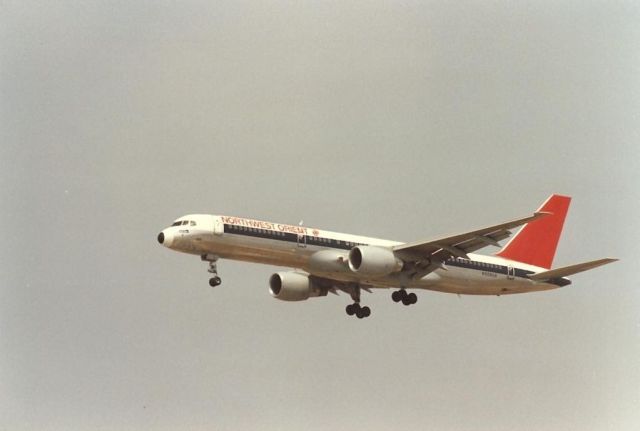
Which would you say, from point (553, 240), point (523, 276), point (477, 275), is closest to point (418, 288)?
point (477, 275)

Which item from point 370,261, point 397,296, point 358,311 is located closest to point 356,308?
point 358,311

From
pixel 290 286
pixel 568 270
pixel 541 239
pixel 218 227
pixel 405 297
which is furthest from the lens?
pixel 541 239

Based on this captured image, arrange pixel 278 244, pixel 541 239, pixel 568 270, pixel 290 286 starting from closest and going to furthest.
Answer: pixel 278 244
pixel 568 270
pixel 290 286
pixel 541 239

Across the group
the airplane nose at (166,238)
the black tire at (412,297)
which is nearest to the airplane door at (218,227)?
the airplane nose at (166,238)

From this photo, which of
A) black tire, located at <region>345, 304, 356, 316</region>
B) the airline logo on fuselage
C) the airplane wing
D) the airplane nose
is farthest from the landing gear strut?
the airplane nose

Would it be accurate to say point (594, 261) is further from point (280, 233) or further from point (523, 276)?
point (280, 233)

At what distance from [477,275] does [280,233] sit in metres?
11.7

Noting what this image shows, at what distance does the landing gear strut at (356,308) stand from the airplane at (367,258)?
0.05 m

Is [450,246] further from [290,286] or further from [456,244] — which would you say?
[290,286]

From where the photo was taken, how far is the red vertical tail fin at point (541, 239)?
2025 inches

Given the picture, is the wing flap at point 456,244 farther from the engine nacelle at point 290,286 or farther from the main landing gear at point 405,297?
the engine nacelle at point 290,286

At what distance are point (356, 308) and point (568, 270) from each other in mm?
11257

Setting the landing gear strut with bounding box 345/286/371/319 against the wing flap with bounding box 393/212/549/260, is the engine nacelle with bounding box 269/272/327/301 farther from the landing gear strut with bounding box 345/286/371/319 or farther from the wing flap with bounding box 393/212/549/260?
the wing flap with bounding box 393/212/549/260

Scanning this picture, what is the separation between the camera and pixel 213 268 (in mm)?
42500
